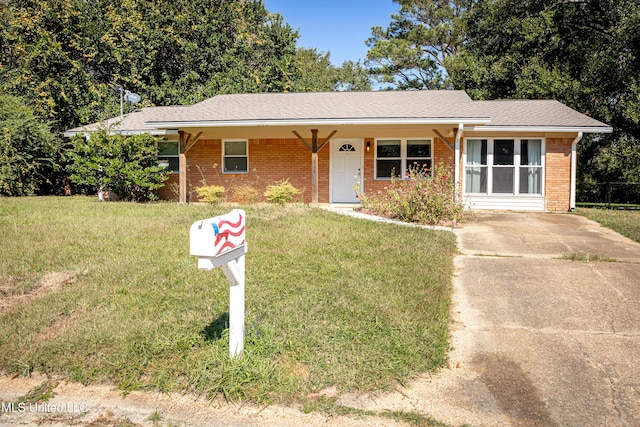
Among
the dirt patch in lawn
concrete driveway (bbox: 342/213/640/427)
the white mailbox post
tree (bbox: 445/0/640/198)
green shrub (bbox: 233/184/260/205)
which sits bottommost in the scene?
concrete driveway (bbox: 342/213/640/427)

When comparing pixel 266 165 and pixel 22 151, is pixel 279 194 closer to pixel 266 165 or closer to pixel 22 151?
pixel 266 165

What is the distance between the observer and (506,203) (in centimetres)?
1659

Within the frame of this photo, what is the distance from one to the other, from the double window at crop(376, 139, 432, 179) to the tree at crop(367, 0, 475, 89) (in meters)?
15.6

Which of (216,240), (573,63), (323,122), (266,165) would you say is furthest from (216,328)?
(573,63)

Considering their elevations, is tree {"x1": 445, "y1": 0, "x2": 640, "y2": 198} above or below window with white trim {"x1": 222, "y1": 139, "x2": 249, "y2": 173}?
above

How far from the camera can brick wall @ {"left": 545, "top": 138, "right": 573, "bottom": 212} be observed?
16.2 meters

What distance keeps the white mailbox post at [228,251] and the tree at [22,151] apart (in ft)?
Answer: 56.2

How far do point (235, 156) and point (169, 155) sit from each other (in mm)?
2727

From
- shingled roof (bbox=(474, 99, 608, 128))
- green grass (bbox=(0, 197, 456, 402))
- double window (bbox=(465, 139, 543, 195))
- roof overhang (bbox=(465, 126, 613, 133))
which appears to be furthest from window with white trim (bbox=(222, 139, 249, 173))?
green grass (bbox=(0, 197, 456, 402))

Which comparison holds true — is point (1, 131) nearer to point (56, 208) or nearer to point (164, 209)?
point (56, 208)

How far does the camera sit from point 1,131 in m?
17.9

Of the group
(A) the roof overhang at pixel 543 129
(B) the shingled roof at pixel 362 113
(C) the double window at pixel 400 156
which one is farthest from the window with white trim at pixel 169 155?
(A) the roof overhang at pixel 543 129

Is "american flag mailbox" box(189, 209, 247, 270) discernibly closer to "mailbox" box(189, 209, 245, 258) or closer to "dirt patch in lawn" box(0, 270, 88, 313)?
"mailbox" box(189, 209, 245, 258)

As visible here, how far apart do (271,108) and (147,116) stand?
16.9 ft
